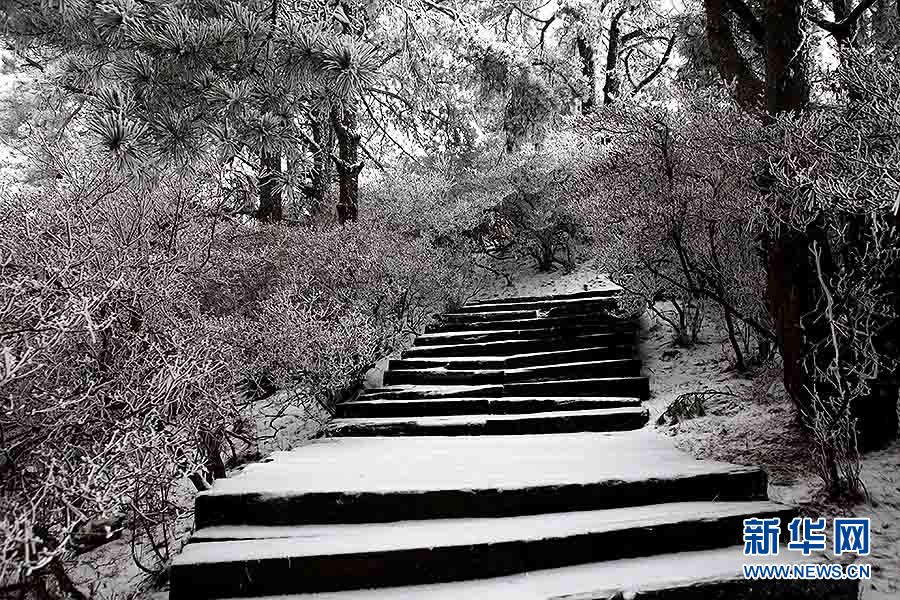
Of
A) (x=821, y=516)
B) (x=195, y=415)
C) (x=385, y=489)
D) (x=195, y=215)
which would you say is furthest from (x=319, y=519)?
(x=195, y=215)

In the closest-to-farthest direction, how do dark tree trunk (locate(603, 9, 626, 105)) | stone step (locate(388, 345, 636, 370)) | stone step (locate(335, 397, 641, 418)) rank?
stone step (locate(335, 397, 641, 418)) < stone step (locate(388, 345, 636, 370)) < dark tree trunk (locate(603, 9, 626, 105))

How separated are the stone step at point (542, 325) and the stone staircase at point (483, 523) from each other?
2.33 m

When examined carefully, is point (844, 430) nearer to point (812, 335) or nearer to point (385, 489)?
point (812, 335)

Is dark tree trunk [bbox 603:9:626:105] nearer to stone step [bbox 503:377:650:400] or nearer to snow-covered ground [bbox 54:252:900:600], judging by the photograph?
snow-covered ground [bbox 54:252:900:600]

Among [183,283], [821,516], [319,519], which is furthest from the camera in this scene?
[183,283]

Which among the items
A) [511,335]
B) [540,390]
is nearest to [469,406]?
[540,390]

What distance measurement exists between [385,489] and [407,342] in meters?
4.53

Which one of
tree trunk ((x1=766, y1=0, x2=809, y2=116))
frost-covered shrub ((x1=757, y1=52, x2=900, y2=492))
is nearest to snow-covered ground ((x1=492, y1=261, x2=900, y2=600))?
frost-covered shrub ((x1=757, y1=52, x2=900, y2=492))

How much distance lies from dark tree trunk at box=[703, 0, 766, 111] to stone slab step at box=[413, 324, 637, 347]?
8.91 ft

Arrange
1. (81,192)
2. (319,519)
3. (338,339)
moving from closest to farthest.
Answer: (319,519) < (81,192) < (338,339)

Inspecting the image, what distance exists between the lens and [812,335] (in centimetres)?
292

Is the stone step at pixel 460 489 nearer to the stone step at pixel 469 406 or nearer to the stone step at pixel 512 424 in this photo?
the stone step at pixel 512 424

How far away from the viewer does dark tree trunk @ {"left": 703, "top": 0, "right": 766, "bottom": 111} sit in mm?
3828

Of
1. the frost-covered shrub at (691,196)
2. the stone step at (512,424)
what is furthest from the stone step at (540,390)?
the frost-covered shrub at (691,196)
